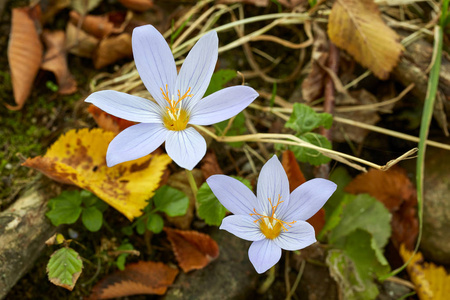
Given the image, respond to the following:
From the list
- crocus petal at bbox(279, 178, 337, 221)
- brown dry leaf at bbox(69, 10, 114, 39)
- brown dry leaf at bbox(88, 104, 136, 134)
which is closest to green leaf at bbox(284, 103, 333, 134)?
crocus petal at bbox(279, 178, 337, 221)

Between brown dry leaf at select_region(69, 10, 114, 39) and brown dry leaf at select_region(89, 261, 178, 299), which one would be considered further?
brown dry leaf at select_region(69, 10, 114, 39)

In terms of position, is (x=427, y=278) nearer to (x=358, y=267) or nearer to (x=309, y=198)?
(x=358, y=267)

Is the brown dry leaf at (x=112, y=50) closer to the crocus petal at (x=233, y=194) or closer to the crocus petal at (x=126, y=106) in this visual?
the crocus petal at (x=126, y=106)

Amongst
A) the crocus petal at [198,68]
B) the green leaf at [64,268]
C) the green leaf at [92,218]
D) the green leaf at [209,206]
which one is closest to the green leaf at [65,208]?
the green leaf at [92,218]

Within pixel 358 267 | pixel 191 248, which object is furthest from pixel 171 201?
pixel 358 267

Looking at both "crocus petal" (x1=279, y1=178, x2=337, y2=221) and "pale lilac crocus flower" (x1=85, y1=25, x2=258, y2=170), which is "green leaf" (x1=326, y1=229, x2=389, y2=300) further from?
"pale lilac crocus flower" (x1=85, y1=25, x2=258, y2=170)

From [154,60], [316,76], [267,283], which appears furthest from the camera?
[316,76]
